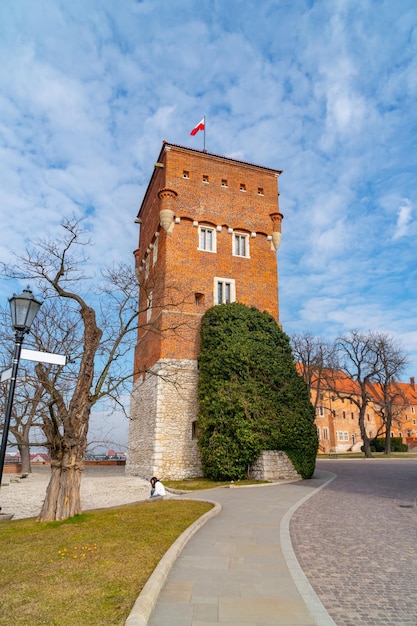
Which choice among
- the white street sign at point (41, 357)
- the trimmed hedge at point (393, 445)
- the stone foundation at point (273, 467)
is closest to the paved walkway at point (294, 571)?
the white street sign at point (41, 357)

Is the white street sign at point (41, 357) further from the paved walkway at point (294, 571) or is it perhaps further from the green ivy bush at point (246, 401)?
the green ivy bush at point (246, 401)

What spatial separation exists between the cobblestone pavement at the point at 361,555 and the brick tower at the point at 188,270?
9844 millimetres

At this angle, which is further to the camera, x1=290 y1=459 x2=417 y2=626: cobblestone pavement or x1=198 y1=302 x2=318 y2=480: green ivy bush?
x1=198 y1=302 x2=318 y2=480: green ivy bush

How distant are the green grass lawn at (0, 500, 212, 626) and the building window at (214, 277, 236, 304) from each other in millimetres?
16278

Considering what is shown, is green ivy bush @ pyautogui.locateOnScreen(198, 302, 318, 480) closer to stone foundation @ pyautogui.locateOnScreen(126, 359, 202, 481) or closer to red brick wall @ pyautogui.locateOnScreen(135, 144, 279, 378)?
stone foundation @ pyautogui.locateOnScreen(126, 359, 202, 481)

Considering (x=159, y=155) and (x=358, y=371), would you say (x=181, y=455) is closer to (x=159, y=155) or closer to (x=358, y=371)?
(x=159, y=155)

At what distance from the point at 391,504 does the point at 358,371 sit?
29.7 metres

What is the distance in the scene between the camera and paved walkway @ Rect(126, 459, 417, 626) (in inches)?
177

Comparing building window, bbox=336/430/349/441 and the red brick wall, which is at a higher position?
the red brick wall

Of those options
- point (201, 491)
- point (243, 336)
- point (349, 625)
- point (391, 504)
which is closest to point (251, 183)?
point (243, 336)

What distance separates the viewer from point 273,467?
19609 millimetres

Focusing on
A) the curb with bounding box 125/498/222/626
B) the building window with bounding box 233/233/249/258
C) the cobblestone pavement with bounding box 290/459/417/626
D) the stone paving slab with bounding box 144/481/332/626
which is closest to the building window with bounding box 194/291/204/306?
the building window with bounding box 233/233/249/258

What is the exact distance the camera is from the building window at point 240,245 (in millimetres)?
26939

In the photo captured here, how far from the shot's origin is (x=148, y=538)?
766 centimetres
